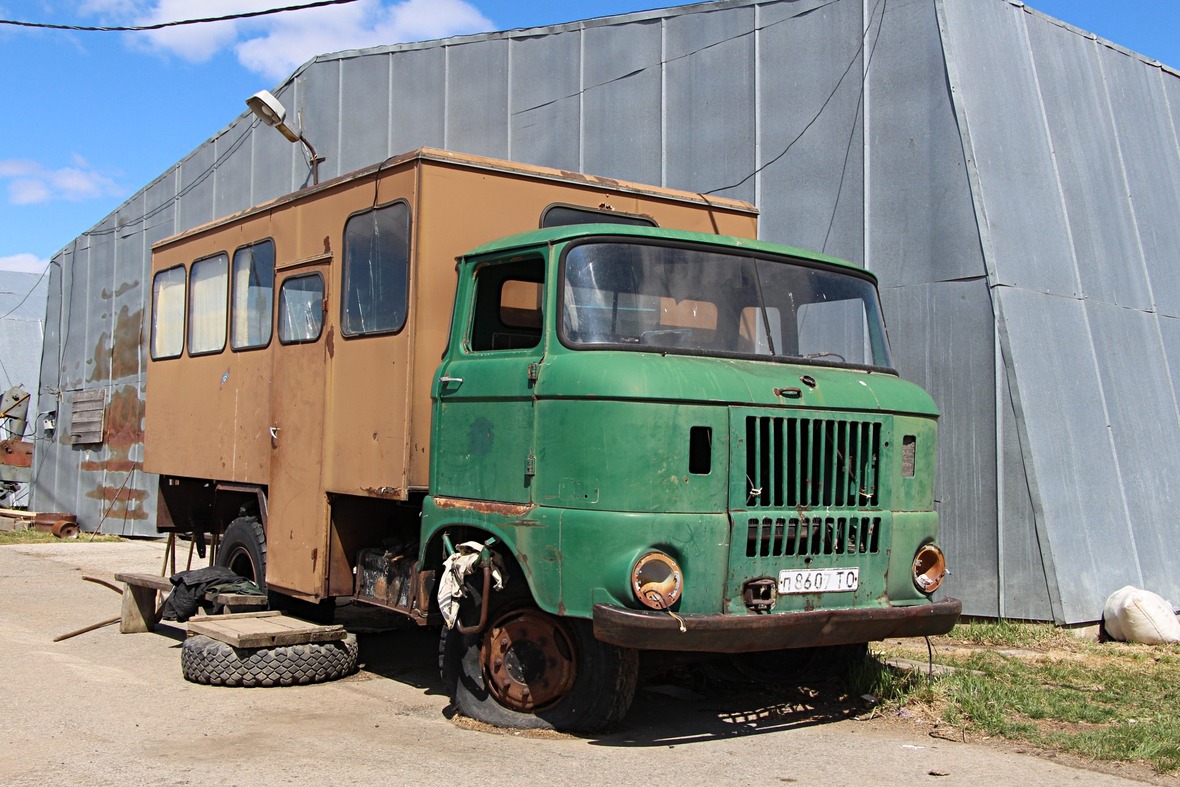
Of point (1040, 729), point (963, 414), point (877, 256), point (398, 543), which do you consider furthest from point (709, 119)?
point (1040, 729)

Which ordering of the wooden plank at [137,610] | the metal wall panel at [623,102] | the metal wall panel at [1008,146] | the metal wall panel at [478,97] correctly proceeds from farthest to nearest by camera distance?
1. the metal wall panel at [478,97]
2. the metal wall panel at [623,102]
3. the metal wall panel at [1008,146]
4. the wooden plank at [137,610]

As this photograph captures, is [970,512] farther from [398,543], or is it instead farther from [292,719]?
[292,719]

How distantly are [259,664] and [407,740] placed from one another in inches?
71.7

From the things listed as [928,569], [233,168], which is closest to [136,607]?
[928,569]

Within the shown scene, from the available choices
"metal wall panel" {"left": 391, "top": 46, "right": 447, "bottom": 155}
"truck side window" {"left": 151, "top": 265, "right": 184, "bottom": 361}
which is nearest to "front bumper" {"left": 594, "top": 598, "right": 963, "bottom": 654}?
"truck side window" {"left": 151, "top": 265, "right": 184, "bottom": 361}

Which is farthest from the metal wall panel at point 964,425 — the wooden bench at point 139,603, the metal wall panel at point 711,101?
the wooden bench at point 139,603

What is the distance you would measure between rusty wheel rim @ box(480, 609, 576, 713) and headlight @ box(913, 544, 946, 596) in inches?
73.8

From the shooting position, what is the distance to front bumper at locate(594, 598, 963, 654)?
526 centimetres

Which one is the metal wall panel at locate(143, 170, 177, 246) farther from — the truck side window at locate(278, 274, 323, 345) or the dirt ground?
the dirt ground

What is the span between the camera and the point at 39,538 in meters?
20.3

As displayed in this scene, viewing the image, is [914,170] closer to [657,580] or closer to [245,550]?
[657,580]

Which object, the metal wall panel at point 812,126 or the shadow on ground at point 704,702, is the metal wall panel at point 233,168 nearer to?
the metal wall panel at point 812,126

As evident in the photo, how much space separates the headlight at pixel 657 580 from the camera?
17.6 feet

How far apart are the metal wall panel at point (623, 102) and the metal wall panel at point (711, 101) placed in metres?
0.18
